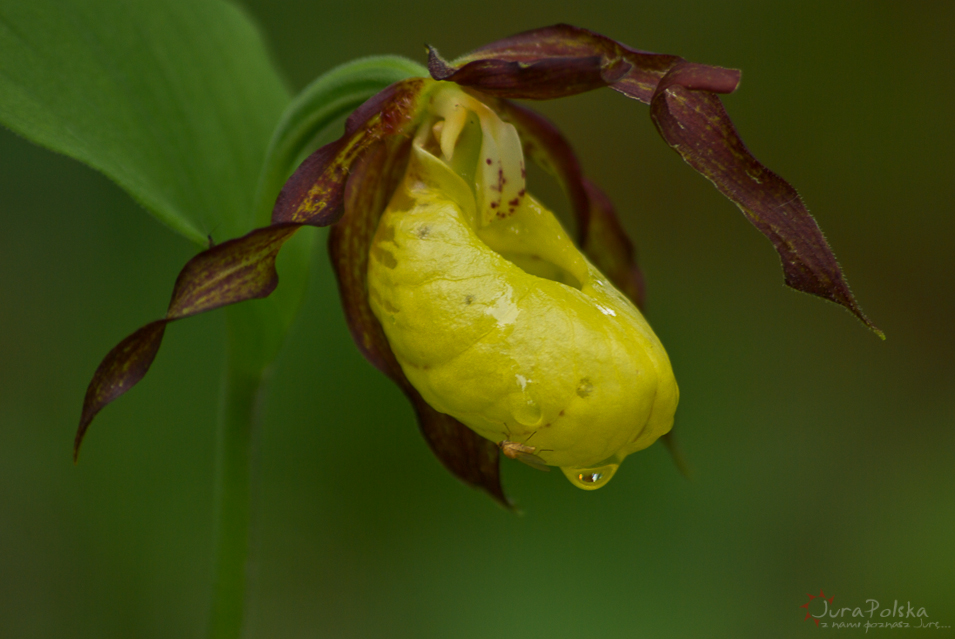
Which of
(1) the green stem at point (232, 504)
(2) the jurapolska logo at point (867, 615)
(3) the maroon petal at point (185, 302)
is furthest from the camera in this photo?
(2) the jurapolska logo at point (867, 615)

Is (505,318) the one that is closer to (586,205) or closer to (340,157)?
(340,157)

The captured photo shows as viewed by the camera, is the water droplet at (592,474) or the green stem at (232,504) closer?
the water droplet at (592,474)

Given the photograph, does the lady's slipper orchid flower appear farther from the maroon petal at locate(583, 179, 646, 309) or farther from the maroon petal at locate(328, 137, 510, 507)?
the maroon petal at locate(583, 179, 646, 309)

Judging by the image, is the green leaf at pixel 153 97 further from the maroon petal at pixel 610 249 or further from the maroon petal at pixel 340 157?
the maroon petal at pixel 610 249

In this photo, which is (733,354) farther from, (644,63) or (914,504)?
(644,63)

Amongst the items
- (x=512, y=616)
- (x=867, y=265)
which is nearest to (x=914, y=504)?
(x=512, y=616)

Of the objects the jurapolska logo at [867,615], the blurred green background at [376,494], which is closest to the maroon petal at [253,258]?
the blurred green background at [376,494]

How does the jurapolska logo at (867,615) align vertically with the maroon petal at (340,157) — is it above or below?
below

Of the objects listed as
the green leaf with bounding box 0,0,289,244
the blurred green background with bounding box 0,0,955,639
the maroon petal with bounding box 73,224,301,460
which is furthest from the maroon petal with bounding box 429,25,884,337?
the blurred green background with bounding box 0,0,955,639
